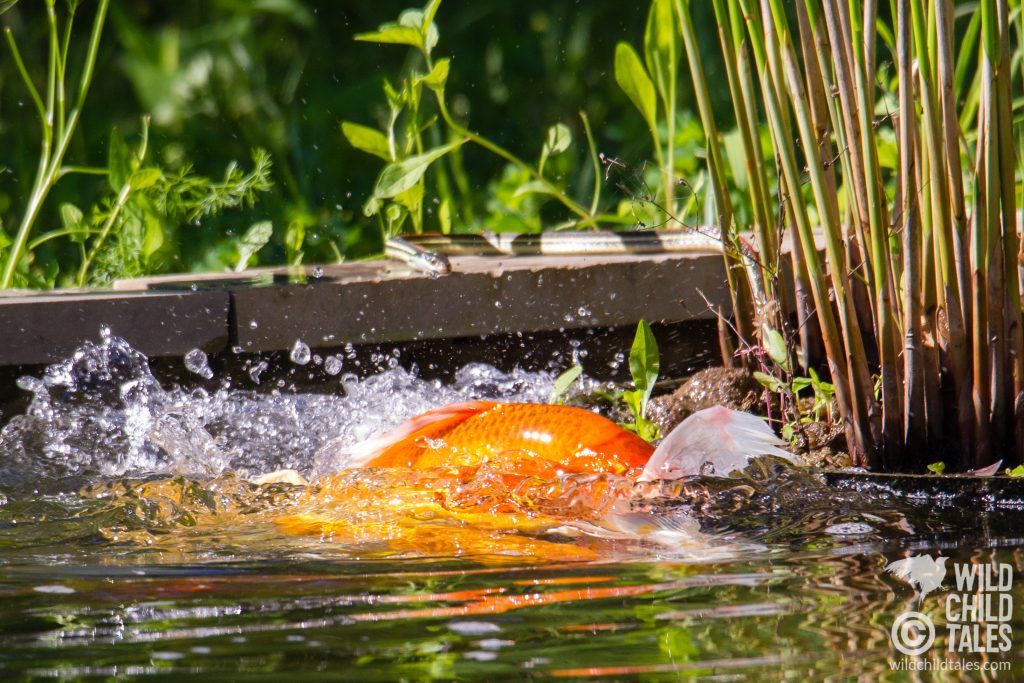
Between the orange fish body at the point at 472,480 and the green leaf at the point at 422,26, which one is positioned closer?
the orange fish body at the point at 472,480

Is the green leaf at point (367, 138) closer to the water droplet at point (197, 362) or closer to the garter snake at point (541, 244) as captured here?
the garter snake at point (541, 244)

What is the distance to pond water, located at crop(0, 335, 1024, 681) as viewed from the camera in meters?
0.99

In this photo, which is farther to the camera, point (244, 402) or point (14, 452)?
point (244, 402)

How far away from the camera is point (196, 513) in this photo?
1632 millimetres

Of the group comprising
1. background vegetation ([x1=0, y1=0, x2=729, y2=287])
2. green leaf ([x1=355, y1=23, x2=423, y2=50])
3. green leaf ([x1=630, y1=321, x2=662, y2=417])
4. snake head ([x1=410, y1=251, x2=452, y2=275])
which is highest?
background vegetation ([x1=0, y1=0, x2=729, y2=287])

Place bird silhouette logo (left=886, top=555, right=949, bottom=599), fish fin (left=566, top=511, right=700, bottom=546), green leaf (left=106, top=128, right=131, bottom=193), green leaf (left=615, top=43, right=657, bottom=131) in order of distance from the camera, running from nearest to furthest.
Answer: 1. bird silhouette logo (left=886, top=555, right=949, bottom=599)
2. fish fin (left=566, top=511, right=700, bottom=546)
3. green leaf (left=615, top=43, right=657, bottom=131)
4. green leaf (left=106, top=128, right=131, bottom=193)

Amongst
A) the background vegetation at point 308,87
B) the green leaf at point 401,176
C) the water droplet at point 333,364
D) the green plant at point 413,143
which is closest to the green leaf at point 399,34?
the green plant at point 413,143

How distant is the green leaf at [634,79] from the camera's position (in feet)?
8.45

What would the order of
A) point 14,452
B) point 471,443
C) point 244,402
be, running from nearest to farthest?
point 471,443 < point 14,452 < point 244,402

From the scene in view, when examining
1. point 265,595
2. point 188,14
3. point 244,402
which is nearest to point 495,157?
point 188,14

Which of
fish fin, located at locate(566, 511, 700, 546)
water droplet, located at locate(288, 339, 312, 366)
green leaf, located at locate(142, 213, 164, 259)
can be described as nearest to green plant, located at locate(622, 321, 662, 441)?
fish fin, located at locate(566, 511, 700, 546)

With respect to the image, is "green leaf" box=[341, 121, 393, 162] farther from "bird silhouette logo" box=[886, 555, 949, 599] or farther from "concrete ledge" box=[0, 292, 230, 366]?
"bird silhouette logo" box=[886, 555, 949, 599]

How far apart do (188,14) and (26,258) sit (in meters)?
2.89

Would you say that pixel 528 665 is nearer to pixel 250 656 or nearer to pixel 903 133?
pixel 250 656
